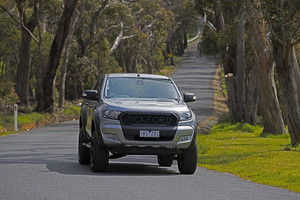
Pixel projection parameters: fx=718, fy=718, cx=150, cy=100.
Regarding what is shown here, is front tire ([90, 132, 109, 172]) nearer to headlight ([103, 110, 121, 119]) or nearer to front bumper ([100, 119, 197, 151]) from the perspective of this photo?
front bumper ([100, 119, 197, 151])

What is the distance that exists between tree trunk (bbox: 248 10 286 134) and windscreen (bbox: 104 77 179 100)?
15285mm

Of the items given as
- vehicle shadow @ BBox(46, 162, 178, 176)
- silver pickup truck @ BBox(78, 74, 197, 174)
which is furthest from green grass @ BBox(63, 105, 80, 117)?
silver pickup truck @ BBox(78, 74, 197, 174)

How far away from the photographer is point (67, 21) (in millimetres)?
36469

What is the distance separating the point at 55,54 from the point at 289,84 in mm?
18463

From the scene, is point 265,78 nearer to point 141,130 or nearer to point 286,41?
point 286,41

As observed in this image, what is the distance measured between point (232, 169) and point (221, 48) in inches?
938

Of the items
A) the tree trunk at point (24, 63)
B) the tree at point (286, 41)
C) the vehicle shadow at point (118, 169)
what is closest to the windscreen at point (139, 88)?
the vehicle shadow at point (118, 169)

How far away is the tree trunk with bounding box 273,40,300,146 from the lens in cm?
2116

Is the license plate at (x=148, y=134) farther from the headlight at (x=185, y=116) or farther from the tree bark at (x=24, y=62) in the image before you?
the tree bark at (x=24, y=62)

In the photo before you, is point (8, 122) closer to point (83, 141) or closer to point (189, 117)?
point (83, 141)

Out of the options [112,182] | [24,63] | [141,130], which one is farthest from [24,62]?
[112,182]

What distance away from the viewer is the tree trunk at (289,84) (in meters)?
21.2

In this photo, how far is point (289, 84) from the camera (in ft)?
70.5

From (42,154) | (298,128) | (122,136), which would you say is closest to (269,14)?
(298,128)
